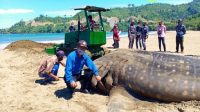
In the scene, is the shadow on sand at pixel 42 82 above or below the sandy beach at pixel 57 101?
above

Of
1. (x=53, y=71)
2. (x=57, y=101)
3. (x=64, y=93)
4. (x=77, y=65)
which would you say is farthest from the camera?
(x=53, y=71)

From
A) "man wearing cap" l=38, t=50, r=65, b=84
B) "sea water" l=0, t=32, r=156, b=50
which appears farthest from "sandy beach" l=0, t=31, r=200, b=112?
"sea water" l=0, t=32, r=156, b=50

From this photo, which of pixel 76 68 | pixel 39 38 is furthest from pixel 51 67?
pixel 39 38

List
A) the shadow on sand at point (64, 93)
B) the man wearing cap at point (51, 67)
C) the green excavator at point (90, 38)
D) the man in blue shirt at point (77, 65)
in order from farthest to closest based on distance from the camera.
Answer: the green excavator at point (90, 38)
the man wearing cap at point (51, 67)
the shadow on sand at point (64, 93)
the man in blue shirt at point (77, 65)

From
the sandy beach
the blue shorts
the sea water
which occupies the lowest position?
the sea water

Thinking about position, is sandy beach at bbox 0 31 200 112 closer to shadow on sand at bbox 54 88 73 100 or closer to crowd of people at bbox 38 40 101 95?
A: shadow on sand at bbox 54 88 73 100

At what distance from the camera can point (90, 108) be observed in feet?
30.0

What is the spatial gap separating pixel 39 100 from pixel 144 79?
2723mm

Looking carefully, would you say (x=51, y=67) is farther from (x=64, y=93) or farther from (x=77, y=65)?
(x=77, y=65)

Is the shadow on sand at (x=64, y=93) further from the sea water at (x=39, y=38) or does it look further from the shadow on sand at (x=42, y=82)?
the sea water at (x=39, y=38)

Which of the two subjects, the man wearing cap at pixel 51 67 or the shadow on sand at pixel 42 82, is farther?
the shadow on sand at pixel 42 82

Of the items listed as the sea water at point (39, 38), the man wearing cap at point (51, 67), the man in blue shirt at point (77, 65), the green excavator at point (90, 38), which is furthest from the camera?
the sea water at point (39, 38)

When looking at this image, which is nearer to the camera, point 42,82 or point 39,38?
point 42,82

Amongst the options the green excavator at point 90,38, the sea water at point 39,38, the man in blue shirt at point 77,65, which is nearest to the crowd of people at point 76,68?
the man in blue shirt at point 77,65
